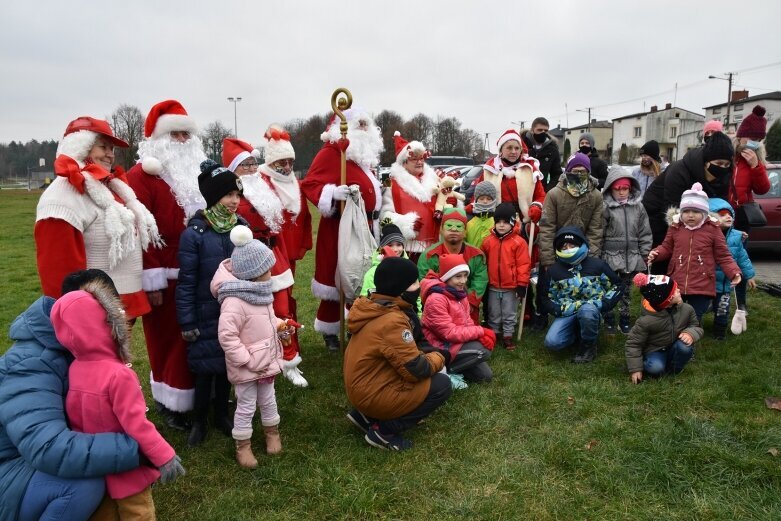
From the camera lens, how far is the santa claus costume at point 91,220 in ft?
10.5

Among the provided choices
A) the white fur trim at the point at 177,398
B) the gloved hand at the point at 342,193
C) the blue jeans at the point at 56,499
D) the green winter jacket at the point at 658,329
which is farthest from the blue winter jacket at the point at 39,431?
the green winter jacket at the point at 658,329

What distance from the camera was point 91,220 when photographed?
340 cm

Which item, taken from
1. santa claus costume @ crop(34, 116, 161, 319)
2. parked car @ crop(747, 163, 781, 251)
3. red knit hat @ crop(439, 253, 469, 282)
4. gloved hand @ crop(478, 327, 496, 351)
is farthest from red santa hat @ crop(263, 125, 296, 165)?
parked car @ crop(747, 163, 781, 251)

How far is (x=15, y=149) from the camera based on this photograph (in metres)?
74.3

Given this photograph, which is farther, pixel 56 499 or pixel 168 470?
pixel 168 470

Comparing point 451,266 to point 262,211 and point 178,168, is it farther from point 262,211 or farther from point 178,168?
point 178,168

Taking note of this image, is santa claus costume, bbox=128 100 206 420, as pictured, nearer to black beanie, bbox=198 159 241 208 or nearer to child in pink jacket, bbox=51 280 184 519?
black beanie, bbox=198 159 241 208

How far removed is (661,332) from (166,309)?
4197mm

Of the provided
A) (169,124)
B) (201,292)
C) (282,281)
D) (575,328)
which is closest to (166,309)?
(201,292)

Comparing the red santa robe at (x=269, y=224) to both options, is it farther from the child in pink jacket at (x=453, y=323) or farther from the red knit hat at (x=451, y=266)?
the red knit hat at (x=451, y=266)

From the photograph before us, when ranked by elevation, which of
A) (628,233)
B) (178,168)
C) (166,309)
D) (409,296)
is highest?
(178,168)

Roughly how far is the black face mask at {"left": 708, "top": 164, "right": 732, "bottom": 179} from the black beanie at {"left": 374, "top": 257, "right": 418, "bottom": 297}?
391 centimetres

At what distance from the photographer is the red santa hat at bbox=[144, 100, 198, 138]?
4180 millimetres

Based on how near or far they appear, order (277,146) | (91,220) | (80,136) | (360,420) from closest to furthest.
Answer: (91,220) < (80,136) < (360,420) < (277,146)
